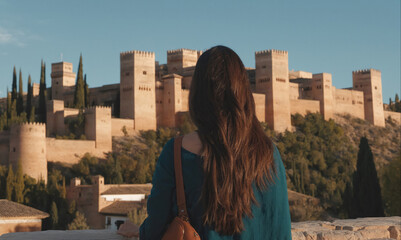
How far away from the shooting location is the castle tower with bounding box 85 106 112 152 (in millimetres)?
37844

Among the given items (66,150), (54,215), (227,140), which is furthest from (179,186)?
(66,150)

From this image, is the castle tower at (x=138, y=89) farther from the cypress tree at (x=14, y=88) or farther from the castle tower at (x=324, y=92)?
the castle tower at (x=324, y=92)

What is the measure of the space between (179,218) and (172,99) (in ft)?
130

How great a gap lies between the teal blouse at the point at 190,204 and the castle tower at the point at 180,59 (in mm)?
46228

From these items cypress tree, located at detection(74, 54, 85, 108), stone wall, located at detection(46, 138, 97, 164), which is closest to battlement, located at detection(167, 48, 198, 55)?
cypress tree, located at detection(74, 54, 85, 108)

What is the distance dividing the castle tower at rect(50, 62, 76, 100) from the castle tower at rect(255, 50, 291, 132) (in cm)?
1507

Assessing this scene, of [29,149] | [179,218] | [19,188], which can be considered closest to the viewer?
[179,218]

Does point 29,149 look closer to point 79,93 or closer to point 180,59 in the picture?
point 79,93

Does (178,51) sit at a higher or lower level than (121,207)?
higher

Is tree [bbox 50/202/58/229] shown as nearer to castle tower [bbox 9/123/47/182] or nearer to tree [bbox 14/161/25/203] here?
tree [bbox 14/161/25/203]

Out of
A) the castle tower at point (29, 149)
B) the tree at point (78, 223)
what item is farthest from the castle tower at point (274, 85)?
the tree at point (78, 223)

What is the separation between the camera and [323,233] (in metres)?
4.35

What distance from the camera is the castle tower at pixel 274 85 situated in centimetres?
4603

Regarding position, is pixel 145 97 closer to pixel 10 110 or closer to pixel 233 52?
pixel 10 110
